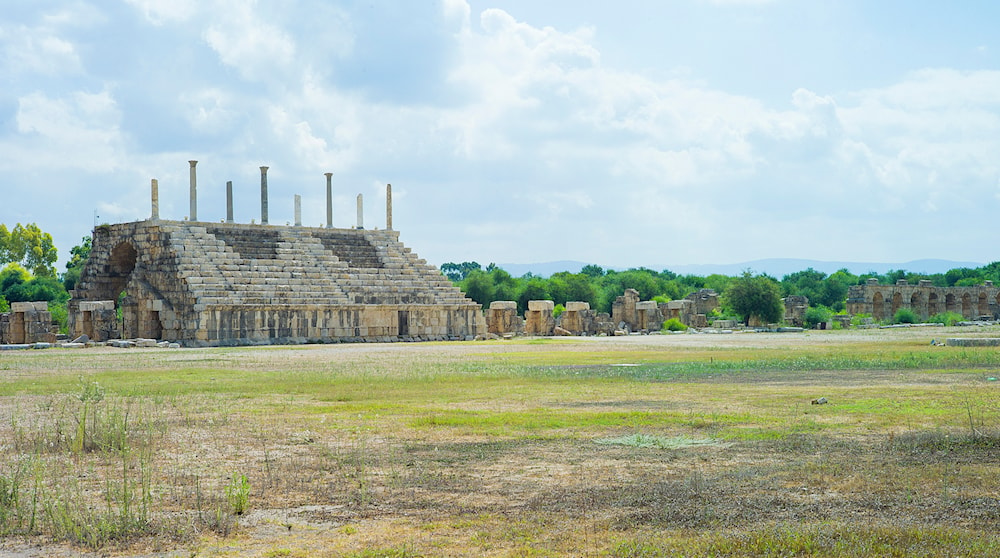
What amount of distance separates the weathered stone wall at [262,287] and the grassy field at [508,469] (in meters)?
21.2

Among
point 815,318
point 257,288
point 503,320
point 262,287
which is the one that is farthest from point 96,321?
point 815,318

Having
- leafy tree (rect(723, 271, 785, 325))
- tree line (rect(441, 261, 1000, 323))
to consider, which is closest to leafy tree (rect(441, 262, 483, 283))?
tree line (rect(441, 261, 1000, 323))

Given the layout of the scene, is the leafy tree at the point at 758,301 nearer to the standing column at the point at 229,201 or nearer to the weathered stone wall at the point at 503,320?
the weathered stone wall at the point at 503,320

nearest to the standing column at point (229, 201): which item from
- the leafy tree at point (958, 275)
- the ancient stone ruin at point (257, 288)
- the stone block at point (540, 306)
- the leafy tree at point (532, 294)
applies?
the ancient stone ruin at point (257, 288)

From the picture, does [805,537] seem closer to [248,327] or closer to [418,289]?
[248,327]

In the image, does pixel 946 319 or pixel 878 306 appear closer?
pixel 946 319

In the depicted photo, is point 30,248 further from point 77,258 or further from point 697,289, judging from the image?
point 697,289

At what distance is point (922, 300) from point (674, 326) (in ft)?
75.9

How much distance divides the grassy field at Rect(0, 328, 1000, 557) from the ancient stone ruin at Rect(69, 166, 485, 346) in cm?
2104

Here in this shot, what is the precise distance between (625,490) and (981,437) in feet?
12.8

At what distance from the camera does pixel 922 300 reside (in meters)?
65.5

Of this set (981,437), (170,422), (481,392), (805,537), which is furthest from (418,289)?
(805,537)

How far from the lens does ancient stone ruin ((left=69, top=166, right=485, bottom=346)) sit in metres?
37.9

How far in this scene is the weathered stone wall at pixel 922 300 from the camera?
208ft
